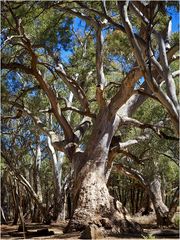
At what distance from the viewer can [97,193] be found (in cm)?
1032

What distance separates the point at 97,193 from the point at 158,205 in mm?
7214

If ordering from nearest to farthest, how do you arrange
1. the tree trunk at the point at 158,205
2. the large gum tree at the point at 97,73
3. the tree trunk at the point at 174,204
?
the large gum tree at the point at 97,73 < the tree trunk at the point at 174,204 < the tree trunk at the point at 158,205

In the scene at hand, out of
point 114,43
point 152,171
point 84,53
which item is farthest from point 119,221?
point 152,171

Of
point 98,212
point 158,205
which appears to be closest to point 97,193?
point 98,212

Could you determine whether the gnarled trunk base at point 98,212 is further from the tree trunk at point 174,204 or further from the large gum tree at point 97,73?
the tree trunk at point 174,204

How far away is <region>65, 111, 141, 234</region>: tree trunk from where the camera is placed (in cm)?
997

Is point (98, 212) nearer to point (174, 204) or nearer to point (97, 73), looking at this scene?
point (97, 73)

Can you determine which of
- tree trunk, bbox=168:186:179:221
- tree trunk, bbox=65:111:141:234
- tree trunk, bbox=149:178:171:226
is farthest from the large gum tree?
tree trunk, bbox=149:178:171:226

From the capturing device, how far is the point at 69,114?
62.3 ft

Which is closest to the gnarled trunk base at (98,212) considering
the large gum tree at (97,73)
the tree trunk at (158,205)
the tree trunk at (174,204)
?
the large gum tree at (97,73)

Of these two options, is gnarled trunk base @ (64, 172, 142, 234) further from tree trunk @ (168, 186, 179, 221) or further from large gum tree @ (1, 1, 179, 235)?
tree trunk @ (168, 186, 179, 221)

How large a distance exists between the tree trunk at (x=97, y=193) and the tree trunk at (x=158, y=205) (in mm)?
5832

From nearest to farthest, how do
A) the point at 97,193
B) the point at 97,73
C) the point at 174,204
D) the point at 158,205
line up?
the point at 97,193 → the point at 97,73 → the point at 174,204 → the point at 158,205

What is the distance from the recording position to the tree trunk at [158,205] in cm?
1599
